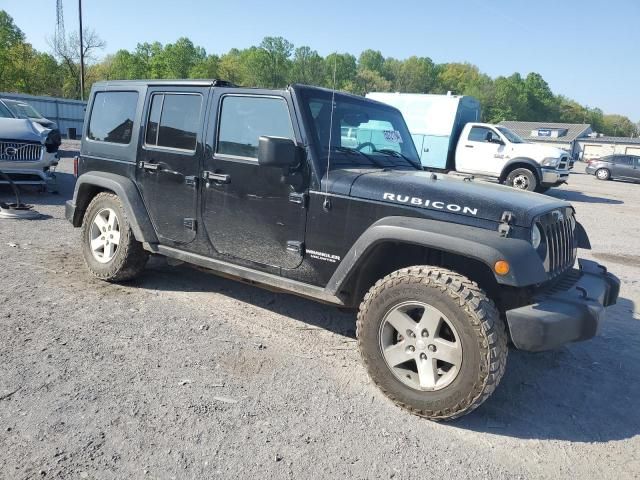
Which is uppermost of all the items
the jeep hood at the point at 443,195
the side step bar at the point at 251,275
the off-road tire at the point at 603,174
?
the jeep hood at the point at 443,195

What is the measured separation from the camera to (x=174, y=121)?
4.43 m

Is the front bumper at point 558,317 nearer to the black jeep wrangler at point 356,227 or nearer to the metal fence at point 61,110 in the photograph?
the black jeep wrangler at point 356,227

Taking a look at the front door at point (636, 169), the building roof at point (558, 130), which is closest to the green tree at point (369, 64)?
the front door at point (636, 169)

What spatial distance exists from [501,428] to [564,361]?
4.20 feet

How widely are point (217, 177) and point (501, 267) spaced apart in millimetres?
2269

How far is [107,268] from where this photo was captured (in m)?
4.94

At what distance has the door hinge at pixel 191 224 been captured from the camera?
4.27 metres

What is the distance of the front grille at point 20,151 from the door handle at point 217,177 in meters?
6.55

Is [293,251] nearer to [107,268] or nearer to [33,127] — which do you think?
[107,268]

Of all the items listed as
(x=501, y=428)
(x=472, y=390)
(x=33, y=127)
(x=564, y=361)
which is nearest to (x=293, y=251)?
(x=472, y=390)

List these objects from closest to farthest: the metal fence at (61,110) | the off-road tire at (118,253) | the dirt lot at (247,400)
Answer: the dirt lot at (247,400), the off-road tire at (118,253), the metal fence at (61,110)

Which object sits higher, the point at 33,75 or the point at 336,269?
the point at 33,75

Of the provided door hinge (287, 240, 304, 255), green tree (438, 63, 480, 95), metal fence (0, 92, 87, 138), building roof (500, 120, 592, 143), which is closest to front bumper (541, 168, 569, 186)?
door hinge (287, 240, 304, 255)

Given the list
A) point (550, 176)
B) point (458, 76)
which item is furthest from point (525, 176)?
point (458, 76)
